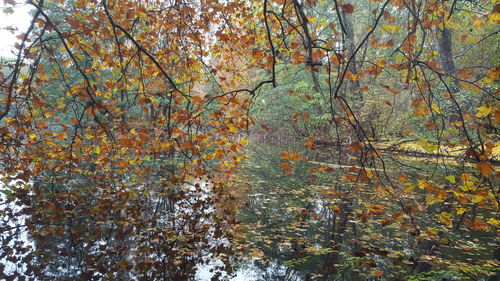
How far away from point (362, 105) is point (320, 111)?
10.3ft

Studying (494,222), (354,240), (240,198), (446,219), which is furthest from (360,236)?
(240,198)

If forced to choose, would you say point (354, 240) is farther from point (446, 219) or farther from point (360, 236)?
point (446, 219)

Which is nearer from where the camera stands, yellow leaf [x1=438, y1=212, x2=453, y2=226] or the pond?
the pond

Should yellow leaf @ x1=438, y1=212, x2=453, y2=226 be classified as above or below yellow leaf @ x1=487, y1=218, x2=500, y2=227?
above

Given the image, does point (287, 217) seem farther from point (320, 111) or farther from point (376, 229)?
point (320, 111)

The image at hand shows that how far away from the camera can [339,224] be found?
4.83m

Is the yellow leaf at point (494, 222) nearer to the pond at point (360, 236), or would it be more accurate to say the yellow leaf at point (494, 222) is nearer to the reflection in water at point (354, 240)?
the pond at point (360, 236)

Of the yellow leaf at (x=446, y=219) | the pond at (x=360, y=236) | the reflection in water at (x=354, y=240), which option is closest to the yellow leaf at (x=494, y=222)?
the pond at (x=360, y=236)

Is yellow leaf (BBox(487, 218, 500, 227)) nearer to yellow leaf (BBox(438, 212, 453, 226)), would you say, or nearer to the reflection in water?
the reflection in water

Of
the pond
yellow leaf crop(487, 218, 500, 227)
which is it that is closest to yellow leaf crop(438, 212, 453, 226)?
the pond

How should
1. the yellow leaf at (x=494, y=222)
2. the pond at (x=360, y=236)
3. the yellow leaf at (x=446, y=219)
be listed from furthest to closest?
the yellow leaf at (x=494, y=222), the yellow leaf at (x=446, y=219), the pond at (x=360, y=236)

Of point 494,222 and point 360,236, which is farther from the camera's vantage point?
point 494,222

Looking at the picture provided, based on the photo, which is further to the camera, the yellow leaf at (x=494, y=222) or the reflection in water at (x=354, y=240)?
the yellow leaf at (x=494, y=222)

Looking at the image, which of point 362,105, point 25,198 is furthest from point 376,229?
point 362,105
